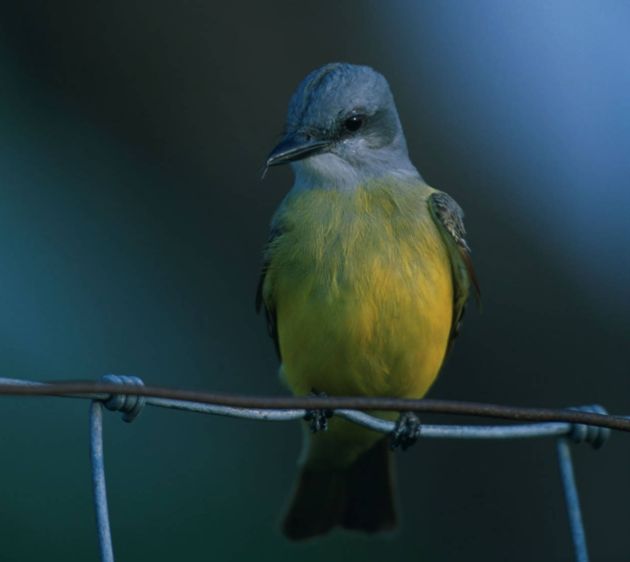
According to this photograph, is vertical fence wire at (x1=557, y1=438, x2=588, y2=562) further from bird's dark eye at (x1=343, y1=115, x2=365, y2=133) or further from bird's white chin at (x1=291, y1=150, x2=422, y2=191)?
bird's dark eye at (x1=343, y1=115, x2=365, y2=133)

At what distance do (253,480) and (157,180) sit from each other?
1.78m

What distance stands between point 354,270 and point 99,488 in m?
1.67

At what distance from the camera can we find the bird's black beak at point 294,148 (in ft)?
14.3

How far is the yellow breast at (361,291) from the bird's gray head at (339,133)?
4.0 inches

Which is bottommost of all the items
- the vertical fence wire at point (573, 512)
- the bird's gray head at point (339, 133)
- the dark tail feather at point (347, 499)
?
the vertical fence wire at point (573, 512)

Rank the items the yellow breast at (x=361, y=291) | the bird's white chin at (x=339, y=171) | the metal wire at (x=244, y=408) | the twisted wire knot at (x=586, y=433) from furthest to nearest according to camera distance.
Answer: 1. the bird's white chin at (x=339, y=171)
2. the yellow breast at (x=361, y=291)
3. the twisted wire knot at (x=586, y=433)
4. the metal wire at (x=244, y=408)

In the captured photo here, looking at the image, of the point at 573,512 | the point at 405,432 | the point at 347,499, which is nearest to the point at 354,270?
the point at 405,432

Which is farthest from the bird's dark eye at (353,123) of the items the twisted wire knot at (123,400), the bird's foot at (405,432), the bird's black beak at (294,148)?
the twisted wire knot at (123,400)

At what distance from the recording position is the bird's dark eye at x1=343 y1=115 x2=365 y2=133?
4.61m

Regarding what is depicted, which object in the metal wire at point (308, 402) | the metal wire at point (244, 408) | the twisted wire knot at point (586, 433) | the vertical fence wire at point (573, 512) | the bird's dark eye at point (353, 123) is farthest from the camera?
the bird's dark eye at point (353, 123)

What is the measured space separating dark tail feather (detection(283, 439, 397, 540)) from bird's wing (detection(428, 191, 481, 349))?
0.75 m

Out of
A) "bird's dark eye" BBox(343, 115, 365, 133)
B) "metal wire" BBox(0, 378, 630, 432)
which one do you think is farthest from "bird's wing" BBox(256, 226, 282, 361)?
"metal wire" BBox(0, 378, 630, 432)

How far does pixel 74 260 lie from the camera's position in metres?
6.68

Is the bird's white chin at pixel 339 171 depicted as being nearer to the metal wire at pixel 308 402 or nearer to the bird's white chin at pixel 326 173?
the bird's white chin at pixel 326 173
